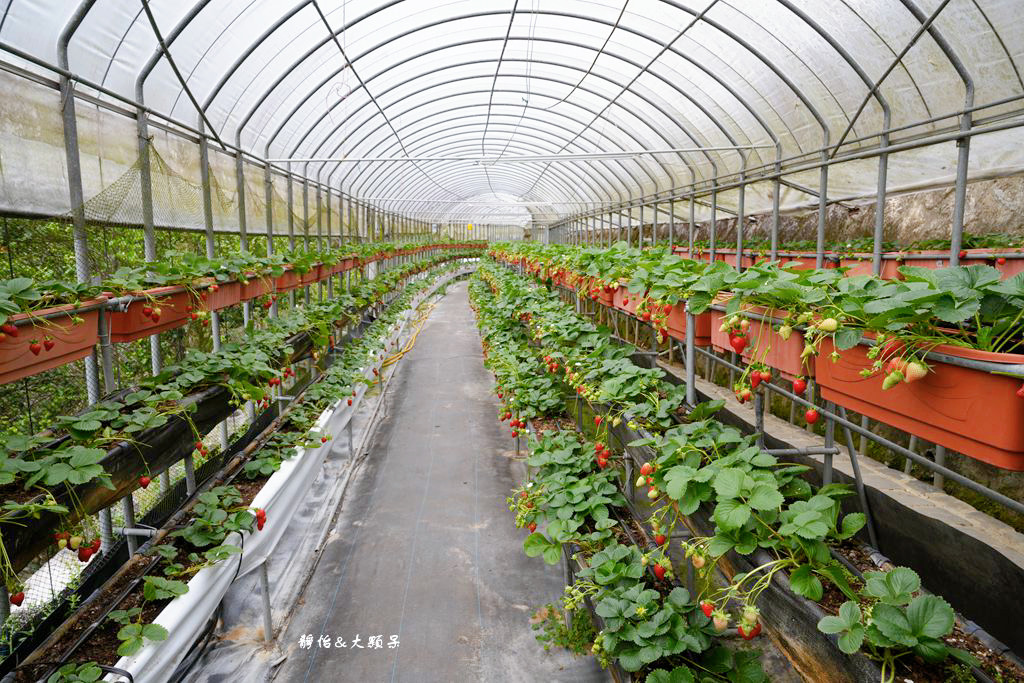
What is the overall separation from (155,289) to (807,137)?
28.9 feet

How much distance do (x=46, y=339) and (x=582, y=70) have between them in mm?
10224

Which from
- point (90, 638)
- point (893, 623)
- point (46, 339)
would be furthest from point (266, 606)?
point (893, 623)

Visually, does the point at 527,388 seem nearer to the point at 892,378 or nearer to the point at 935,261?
the point at 892,378

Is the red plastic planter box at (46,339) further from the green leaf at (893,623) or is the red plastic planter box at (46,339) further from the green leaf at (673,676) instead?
the green leaf at (893,623)

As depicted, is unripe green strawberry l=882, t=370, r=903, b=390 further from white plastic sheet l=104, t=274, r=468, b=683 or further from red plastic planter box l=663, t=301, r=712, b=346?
white plastic sheet l=104, t=274, r=468, b=683

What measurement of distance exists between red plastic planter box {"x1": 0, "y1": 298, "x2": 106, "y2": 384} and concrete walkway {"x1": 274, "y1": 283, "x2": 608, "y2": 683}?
259 centimetres

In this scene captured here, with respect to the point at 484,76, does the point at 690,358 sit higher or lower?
lower

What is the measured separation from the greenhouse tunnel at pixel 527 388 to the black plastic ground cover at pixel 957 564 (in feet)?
0.04

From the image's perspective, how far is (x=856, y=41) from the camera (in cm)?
673

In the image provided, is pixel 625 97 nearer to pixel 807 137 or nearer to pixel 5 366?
pixel 807 137

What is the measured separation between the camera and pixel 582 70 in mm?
10867

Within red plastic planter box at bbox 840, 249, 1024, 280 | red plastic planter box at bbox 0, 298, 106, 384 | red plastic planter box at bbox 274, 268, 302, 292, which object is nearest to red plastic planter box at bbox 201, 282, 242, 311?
red plastic planter box at bbox 274, 268, 302, 292

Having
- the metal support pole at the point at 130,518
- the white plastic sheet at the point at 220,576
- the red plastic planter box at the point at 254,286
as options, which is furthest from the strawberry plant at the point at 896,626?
the red plastic planter box at the point at 254,286

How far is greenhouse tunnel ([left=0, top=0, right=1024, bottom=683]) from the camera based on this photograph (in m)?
1.79
